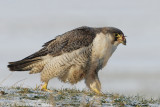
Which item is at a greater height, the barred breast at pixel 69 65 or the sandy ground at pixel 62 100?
the barred breast at pixel 69 65

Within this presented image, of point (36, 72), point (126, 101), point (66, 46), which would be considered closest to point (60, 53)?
point (66, 46)

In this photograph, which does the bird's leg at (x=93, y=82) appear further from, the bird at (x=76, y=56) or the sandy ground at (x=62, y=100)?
the sandy ground at (x=62, y=100)

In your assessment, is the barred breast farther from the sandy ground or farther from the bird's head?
the sandy ground

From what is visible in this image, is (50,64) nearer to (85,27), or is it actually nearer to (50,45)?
(50,45)

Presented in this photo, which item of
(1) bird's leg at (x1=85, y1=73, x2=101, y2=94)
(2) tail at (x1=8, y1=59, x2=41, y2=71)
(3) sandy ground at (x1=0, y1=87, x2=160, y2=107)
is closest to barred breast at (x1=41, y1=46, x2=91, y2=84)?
(1) bird's leg at (x1=85, y1=73, x2=101, y2=94)

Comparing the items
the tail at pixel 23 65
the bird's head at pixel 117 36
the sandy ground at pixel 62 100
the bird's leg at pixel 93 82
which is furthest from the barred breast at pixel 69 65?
the sandy ground at pixel 62 100

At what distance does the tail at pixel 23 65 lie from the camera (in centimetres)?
1059

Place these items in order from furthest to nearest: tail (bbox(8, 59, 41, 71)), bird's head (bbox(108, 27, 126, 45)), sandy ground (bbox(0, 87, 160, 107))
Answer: tail (bbox(8, 59, 41, 71))
bird's head (bbox(108, 27, 126, 45))
sandy ground (bbox(0, 87, 160, 107))

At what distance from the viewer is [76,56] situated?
9.91 m

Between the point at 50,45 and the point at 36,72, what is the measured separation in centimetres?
90

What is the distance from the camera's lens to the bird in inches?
394

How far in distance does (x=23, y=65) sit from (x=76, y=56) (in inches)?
67.8

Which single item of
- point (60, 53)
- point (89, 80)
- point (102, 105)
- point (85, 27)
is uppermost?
point (85, 27)

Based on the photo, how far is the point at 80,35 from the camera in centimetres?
1020
